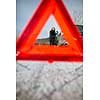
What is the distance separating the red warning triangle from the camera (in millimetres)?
1839

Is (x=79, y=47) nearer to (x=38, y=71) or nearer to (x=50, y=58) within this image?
(x=50, y=58)

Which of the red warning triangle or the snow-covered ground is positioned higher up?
the red warning triangle

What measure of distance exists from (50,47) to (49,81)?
0.30 m

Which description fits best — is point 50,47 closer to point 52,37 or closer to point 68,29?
point 52,37

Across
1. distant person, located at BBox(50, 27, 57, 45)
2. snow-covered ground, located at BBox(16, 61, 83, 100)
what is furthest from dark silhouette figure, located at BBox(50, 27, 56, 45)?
snow-covered ground, located at BBox(16, 61, 83, 100)

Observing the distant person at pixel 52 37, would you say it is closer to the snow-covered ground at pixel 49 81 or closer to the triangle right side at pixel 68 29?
the triangle right side at pixel 68 29

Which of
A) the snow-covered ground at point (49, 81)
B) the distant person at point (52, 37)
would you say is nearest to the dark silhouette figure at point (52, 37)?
the distant person at point (52, 37)

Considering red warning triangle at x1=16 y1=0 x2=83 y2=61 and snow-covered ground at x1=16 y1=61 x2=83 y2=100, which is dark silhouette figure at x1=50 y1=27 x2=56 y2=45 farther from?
snow-covered ground at x1=16 y1=61 x2=83 y2=100

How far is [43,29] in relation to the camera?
185 cm

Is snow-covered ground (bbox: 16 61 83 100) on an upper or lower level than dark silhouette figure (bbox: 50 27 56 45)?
lower

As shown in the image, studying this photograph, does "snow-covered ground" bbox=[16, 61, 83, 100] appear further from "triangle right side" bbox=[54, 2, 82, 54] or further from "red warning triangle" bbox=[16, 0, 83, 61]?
"triangle right side" bbox=[54, 2, 82, 54]

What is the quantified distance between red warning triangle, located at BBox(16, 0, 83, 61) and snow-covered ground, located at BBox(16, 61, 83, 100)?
63mm

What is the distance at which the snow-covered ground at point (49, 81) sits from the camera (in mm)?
1814

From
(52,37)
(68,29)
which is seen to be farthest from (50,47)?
(68,29)
